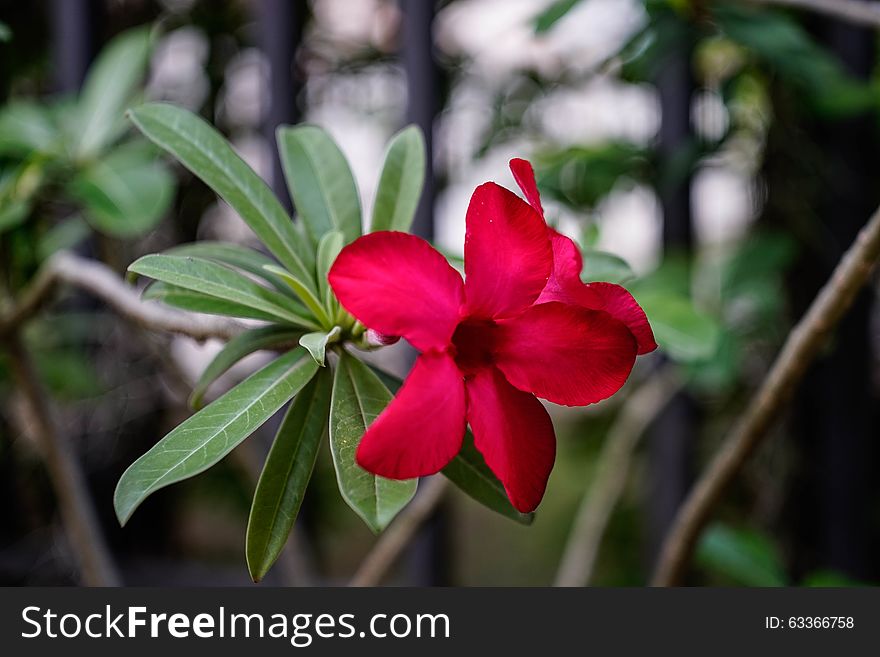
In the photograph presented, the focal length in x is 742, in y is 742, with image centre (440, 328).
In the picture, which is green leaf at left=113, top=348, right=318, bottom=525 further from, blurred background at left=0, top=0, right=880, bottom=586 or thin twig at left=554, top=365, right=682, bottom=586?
thin twig at left=554, top=365, right=682, bottom=586

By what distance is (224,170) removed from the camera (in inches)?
20.0

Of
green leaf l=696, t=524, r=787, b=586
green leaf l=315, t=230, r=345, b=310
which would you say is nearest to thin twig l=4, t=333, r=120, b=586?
green leaf l=315, t=230, r=345, b=310

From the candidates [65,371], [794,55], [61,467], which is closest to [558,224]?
[794,55]

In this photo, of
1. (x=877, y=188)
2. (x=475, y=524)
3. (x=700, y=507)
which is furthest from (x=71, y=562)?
(x=877, y=188)

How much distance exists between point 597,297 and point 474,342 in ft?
0.22

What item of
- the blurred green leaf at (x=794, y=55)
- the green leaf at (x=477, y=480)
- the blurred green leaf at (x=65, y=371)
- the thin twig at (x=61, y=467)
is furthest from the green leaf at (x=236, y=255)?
the blurred green leaf at (x=65, y=371)

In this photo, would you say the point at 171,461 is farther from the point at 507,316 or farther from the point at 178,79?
the point at 178,79

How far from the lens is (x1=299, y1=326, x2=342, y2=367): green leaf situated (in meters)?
0.38

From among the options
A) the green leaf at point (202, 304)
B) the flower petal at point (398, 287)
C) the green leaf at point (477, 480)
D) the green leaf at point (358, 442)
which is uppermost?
the flower petal at point (398, 287)

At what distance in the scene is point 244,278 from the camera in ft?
1.54

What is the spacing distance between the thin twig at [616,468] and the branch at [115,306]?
71 cm

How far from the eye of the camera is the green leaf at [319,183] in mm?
559

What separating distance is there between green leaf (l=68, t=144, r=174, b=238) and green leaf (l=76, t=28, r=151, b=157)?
1.8 inches

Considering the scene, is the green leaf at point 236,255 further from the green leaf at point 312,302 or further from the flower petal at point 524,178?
the flower petal at point 524,178
